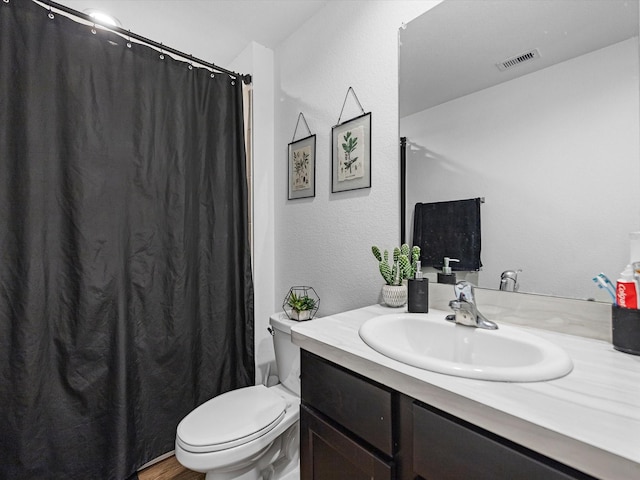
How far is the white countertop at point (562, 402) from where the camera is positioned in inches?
18.1

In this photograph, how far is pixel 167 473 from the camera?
158 centimetres

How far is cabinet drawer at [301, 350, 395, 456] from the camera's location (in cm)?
75

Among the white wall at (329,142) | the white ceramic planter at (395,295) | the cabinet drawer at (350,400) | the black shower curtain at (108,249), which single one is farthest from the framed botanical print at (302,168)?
the cabinet drawer at (350,400)

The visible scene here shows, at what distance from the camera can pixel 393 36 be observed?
1.38 m

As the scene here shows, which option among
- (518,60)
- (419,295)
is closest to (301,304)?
(419,295)

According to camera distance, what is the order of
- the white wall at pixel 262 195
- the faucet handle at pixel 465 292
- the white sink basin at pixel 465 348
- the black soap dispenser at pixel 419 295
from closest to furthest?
the white sink basin at pixel 465 348 → the faucet handle at pixel 465 292 → the black soap dispenser at pixel 419 295 → the white wall at pixel 262 195

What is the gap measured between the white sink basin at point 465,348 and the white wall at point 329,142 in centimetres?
42

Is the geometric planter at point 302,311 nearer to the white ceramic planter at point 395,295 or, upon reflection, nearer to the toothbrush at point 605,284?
the white ceramic planter at point 395,295

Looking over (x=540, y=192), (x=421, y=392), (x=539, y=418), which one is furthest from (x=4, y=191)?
(x=540, y=192)

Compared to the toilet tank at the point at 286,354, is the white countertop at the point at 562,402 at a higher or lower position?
higher

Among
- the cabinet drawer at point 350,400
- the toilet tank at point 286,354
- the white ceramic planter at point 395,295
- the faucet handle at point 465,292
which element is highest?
the faucet handle at point 465,292

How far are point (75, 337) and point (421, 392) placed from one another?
1494mm

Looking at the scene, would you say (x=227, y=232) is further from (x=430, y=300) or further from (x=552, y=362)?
(x=552, y=362)

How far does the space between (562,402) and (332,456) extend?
594 millimetres
